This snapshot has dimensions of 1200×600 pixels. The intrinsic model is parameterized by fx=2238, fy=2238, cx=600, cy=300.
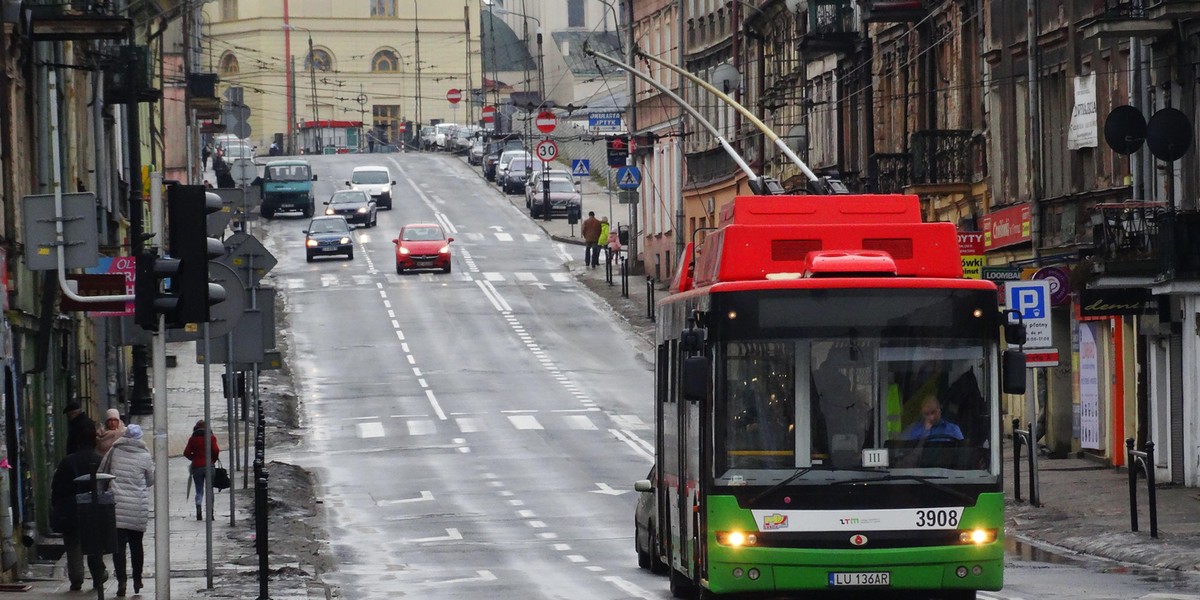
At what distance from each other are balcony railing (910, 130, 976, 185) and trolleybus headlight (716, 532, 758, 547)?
26.8m

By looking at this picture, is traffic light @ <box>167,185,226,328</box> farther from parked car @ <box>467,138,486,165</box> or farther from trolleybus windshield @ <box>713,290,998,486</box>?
parked car @ <box>467,138,486,165</box>

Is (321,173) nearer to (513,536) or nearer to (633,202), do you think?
(633,202)

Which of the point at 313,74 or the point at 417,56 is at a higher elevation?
the point at 417,56

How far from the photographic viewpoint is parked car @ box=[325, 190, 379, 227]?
80.6 meters

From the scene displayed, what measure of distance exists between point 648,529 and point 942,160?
22.7 metres

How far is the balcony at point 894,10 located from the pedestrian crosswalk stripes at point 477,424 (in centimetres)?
967

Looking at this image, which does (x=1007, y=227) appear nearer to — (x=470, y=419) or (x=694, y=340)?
(x=470, y=419)

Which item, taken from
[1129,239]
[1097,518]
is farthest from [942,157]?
[1097,518]

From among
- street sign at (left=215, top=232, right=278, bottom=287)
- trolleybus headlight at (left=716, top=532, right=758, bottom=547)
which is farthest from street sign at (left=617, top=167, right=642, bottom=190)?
trolleybus headlight at (left=716, top=532, right=758, bottom=547)

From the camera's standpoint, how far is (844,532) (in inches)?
567

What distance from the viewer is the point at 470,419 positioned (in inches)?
1560

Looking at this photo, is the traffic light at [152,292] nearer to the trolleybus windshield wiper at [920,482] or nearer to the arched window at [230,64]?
the trolleybus windshield wiper at [920,482]

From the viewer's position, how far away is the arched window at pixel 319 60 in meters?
144

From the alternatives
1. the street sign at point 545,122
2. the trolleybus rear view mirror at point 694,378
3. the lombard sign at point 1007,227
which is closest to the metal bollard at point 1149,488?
the trolleybus rear view mirror at point 694,378
